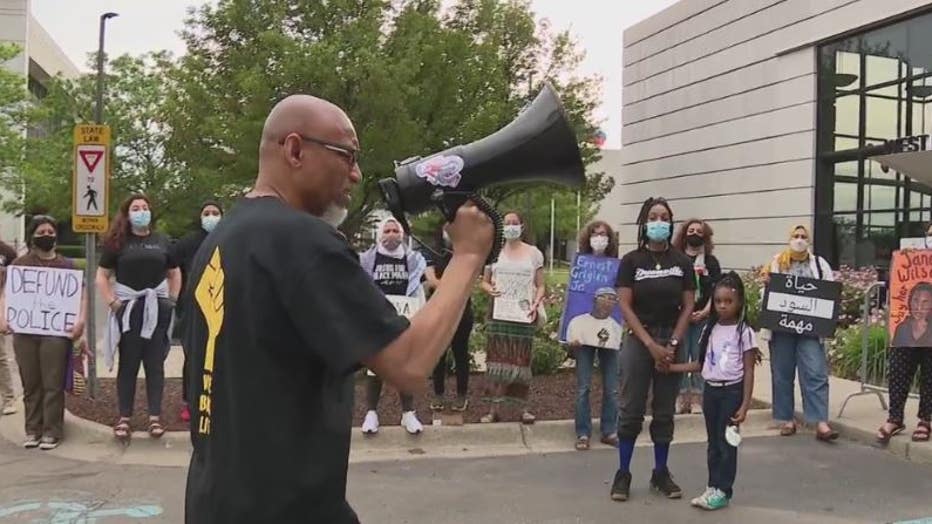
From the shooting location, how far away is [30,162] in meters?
33.5

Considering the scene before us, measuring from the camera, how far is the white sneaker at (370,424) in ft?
23.3

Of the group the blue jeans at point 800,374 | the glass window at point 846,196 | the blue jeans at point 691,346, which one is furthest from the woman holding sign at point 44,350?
the glass window at point 846,196

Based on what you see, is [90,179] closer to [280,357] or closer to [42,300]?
[42,300]

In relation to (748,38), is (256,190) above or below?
below

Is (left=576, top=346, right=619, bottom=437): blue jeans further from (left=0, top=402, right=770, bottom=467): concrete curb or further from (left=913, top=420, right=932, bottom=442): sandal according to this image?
(left=913, top=420, right=932, bottom=442): sandal

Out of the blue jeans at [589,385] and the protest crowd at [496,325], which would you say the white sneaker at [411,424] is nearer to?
the protest crowd at [496,325]

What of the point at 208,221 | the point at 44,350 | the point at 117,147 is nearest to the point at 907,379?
the point at 208,221

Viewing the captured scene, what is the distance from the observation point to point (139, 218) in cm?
712

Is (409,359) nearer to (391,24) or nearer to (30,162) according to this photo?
(391,24)

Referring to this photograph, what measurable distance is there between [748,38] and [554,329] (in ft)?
43.0

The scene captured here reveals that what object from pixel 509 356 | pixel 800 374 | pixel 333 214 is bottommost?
pixel 800 374

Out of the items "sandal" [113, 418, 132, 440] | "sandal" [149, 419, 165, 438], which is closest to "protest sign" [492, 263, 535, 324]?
"sandal" [149, 419, 165, 438]

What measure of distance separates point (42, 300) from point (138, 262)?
32.6 inches

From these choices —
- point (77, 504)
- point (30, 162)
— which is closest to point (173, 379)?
point (77, 504)
